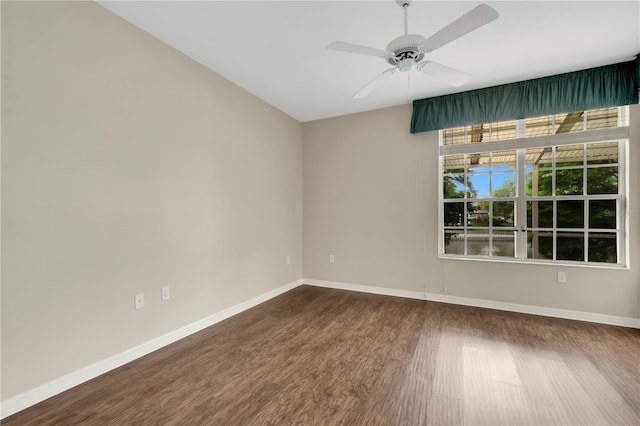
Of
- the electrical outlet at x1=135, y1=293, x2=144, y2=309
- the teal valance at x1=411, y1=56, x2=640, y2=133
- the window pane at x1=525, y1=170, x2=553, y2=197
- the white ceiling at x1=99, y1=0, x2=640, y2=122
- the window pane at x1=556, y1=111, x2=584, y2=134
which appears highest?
the white ceiling at x1=99, y1=0, x2=640, y2=122

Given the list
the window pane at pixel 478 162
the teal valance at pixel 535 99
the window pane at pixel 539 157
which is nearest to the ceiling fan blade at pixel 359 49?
the teal valance at pixel 535 99

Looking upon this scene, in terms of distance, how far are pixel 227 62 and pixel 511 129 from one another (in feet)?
11.5

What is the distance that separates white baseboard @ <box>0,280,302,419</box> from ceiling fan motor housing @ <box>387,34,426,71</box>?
3.03 meters

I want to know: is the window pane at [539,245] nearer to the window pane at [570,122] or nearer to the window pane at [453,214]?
the window pane at [453,214]

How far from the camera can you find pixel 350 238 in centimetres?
441

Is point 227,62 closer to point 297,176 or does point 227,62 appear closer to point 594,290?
point 297,176

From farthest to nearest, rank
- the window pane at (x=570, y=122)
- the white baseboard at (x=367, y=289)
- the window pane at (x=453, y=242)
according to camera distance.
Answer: the white baseboard at (x=367, y=289) → the window pane at (x=453, y=242) → the window pane at (x=570, y=122)

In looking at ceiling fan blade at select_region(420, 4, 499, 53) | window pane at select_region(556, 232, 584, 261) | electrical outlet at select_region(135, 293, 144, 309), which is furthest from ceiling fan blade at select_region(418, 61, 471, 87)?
electrical outlet at select_region(135, 293, 144, 309)

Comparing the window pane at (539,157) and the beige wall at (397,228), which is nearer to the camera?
the beige wall at (397,228)

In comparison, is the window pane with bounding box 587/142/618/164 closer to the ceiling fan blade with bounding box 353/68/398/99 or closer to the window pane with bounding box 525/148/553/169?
the window pane with bounding box 525/148/553/169

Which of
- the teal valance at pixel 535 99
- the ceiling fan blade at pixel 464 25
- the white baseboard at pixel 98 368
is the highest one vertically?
the teal valance at pixel 535 99

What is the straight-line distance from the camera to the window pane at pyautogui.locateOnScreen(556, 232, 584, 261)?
3.21 metres

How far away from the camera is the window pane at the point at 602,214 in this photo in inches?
122

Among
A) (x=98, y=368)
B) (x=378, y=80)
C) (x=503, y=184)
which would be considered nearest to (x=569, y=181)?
(x=503, y=184)
